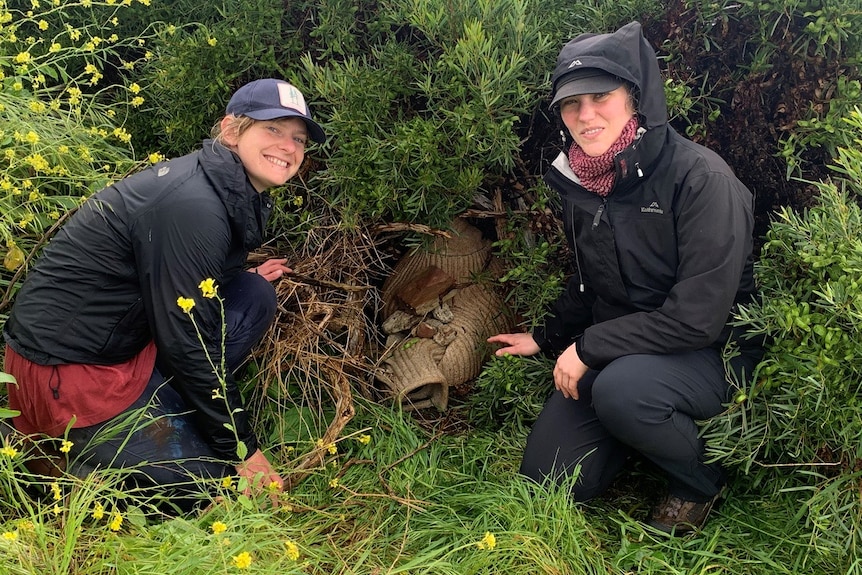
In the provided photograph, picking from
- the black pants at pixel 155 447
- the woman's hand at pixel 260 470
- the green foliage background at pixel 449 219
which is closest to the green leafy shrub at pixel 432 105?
the green foliage background at pixel 449 219

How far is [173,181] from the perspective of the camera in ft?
7.18

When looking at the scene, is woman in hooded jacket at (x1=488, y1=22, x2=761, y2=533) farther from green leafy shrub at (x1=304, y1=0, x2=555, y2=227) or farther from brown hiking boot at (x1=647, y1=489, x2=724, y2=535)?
green leafy shrub at (x1=304, y1=0, x2=555, y2=227)

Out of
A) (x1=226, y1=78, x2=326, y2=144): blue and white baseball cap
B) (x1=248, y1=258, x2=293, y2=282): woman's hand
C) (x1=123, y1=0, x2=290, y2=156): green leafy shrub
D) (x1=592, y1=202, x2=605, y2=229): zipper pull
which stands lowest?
(x1=248, y1=258, x2=293, y2=282): woman's hand

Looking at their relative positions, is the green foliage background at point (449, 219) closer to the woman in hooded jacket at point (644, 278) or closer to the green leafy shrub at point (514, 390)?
the green leafy shrub at point (514, 390)

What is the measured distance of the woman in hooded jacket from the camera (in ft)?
7.29

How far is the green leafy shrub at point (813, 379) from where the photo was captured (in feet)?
6.46

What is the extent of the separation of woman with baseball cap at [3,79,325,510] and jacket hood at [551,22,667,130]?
101 cm

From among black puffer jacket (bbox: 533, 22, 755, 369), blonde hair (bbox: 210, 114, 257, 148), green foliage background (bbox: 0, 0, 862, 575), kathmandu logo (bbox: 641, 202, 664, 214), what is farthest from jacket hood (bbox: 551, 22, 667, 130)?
blonde hair (bbox: 210, 114, 257, 148)

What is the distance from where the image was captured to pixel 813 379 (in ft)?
6.51

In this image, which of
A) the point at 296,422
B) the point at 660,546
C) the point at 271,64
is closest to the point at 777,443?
the point at 660,546

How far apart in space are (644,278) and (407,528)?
1.27m

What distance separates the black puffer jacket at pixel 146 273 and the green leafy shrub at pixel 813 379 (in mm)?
1838

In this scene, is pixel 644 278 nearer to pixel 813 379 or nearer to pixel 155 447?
pixel 813 379

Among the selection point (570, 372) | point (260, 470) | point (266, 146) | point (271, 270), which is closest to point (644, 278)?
point (570, 372)
